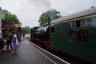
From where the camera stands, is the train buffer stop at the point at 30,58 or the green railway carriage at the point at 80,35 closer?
the green railway carriage at the point at 80,35

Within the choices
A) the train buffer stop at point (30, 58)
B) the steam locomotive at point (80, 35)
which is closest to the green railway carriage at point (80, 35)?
the steam locomotive at point (80, 35)

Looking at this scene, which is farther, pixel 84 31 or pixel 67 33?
pixel 67 33

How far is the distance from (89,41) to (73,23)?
235 centimetres

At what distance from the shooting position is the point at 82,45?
8.88 metres

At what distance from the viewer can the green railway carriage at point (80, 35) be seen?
8.05 metres

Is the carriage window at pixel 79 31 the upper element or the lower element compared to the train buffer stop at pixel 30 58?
upper

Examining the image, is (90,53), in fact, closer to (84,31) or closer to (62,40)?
(84,31)

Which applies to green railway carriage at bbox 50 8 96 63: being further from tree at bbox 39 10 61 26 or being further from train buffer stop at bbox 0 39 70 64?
tree at bbox 39 10 61 26

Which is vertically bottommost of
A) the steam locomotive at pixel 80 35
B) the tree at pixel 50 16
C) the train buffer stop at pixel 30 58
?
the train buffer stop at pixel 30 58

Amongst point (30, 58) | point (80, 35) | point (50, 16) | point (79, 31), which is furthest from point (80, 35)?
point (50, 16)

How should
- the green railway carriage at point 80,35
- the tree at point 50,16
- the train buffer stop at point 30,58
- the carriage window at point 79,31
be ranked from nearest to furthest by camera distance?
the green railway carriage at point 80,35, the carriage window at point 79,31, the train buffer stop at point 30,58, the tree at point 50,16

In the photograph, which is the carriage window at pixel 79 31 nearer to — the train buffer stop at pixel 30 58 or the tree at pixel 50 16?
the train buffer stop at pixel 30 58

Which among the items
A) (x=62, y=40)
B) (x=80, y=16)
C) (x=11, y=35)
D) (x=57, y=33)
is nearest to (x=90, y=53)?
(x=80, y=16)

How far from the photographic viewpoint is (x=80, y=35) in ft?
30.6
